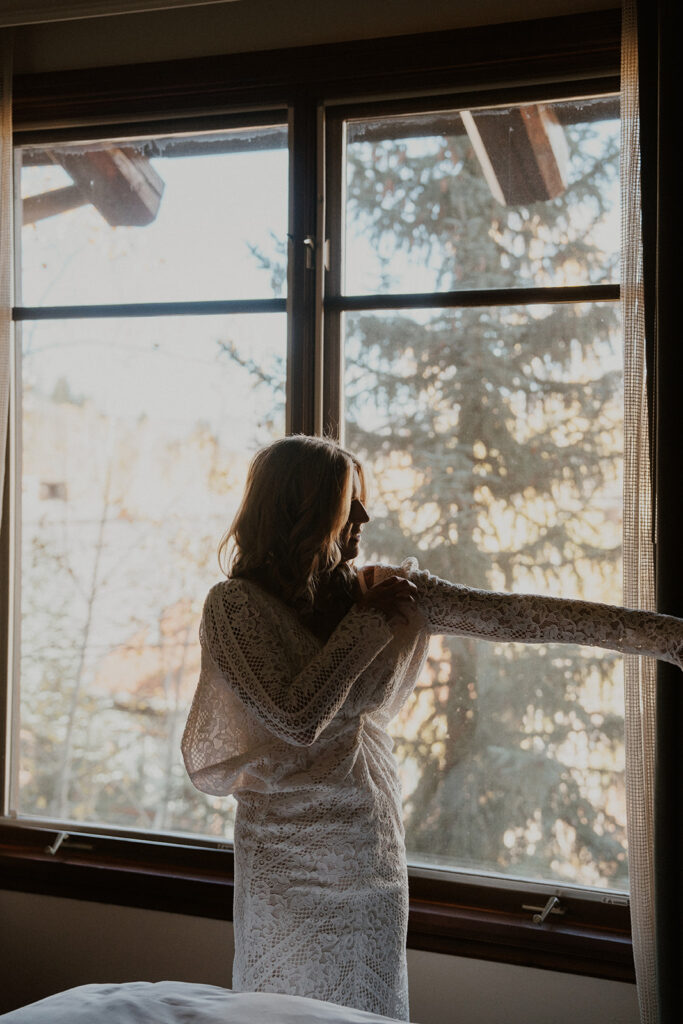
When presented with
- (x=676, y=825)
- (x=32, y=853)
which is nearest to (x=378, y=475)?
(x=676, y=825)

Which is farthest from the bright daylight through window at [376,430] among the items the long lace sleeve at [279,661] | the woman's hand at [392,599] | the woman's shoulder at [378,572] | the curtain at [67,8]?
the long lace sleeve at [279,661]

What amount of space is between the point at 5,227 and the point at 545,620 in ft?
6.54

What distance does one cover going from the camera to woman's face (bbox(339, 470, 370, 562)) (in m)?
1.89

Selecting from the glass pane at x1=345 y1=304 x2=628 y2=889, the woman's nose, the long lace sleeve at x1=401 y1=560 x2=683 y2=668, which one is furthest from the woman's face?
the glass pane at x1=345 y1=304 x2=628 y2=889

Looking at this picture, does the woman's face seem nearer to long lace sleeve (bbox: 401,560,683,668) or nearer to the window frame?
long lace sleeve (bbox: 401,560,683,668)

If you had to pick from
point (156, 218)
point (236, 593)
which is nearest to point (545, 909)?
point (236, 593)

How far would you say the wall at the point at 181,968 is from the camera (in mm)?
2244

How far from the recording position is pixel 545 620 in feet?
5.84

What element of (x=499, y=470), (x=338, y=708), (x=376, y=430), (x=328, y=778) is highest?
(x=376, y=430)

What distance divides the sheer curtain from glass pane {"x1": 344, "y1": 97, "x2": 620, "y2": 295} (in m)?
0.20

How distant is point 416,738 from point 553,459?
834 millimetres

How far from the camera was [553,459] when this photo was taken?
2393 millimetres

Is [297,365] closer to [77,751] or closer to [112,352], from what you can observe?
[112,352]

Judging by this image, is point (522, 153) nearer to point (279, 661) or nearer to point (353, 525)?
point (353, 525)
